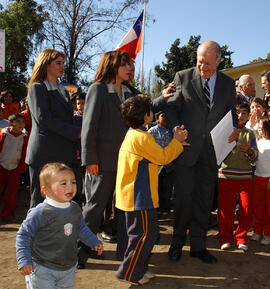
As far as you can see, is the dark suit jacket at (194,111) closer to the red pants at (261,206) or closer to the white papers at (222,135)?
the white papers at (222,135)

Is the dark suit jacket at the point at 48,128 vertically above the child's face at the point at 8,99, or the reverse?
the child's face at the point at 8,99

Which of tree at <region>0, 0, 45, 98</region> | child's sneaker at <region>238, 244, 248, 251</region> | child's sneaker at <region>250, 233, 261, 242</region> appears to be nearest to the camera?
child's sneaker at <region>238, 244, 248, 251</region>

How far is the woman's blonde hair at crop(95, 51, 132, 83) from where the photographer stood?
3477 millimetres

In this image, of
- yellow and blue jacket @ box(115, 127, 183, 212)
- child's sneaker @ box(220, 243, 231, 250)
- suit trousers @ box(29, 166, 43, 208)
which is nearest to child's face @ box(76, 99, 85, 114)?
suit trousers @ box(29, 166, 43, 208)

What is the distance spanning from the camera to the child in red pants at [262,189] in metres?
4.40

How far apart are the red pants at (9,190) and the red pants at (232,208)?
124 inches

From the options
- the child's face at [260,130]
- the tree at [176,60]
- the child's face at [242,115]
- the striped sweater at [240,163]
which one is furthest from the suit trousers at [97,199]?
the tree at [176,60]

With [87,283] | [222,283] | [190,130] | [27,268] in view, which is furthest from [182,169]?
[27,268]

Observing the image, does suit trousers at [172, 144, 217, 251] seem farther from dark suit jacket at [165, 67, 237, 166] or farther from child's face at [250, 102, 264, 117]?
child's face at [250, 102, 264, 117]

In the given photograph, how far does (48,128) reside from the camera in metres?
3.32

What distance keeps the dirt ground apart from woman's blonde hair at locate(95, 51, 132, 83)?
1.92 metres

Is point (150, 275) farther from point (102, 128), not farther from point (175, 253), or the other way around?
point (102, 128)

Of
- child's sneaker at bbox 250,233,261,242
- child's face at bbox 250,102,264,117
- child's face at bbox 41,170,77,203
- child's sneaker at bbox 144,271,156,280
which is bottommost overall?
child's sneaker at bbox 144,271,156,280

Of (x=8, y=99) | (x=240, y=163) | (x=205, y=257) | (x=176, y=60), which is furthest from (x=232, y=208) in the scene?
(x=176, y=60)
